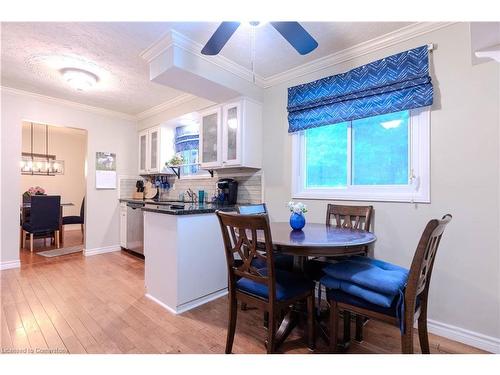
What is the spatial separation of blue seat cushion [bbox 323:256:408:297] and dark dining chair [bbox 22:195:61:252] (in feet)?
15.6

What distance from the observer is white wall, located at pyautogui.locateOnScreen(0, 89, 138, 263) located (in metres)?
3.36

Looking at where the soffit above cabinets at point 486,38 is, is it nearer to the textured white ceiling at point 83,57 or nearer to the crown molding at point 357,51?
the crown molding at point 357,51

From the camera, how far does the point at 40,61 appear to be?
8.66 feet

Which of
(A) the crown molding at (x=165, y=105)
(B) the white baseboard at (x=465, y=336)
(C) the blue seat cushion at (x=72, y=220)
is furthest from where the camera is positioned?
(C) the blue seat cushion at (x=72, y=220)

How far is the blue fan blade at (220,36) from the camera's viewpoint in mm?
1532

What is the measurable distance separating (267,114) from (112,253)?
3.39m

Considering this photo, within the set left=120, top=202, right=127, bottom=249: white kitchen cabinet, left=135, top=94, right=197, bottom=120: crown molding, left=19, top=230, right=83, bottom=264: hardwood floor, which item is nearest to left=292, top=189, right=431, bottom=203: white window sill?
left=135, top=94, right=197, bottom=120: crown molding

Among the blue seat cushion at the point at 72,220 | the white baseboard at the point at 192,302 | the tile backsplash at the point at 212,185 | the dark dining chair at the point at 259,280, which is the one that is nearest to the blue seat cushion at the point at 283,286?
the dark dining chair at the point at 259,280

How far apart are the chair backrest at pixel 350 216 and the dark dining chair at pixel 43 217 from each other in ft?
15.0

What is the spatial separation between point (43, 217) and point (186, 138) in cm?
278

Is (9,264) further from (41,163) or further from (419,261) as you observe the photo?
(419,261)
